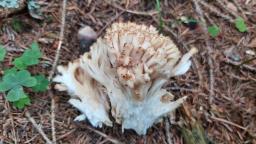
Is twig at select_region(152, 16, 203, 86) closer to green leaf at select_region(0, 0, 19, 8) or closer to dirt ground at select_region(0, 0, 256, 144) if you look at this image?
dirt ground at select_region(0, 0, 256, 144)

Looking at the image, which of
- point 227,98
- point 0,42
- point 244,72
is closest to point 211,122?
point 227,98

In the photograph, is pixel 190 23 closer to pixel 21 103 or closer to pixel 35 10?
pixel 35 10

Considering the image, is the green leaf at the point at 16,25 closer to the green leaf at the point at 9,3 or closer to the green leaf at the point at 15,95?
the green leaf at the point at 9,3

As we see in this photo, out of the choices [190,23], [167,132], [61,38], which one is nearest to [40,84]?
[61,38]

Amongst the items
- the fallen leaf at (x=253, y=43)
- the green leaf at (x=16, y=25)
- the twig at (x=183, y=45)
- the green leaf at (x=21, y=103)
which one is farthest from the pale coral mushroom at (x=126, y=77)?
the fallen leaf at (x=253, y=43)

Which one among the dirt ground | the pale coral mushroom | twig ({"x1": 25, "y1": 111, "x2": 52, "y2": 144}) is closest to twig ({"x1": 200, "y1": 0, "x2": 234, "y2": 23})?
the dirt ground

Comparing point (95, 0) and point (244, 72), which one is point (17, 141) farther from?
point (244, 72)
